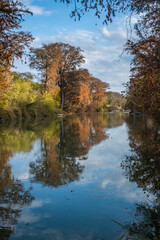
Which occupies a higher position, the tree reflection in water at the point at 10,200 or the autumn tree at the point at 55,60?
the autumn tree at the point at 55,60

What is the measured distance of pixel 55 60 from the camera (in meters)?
41.2

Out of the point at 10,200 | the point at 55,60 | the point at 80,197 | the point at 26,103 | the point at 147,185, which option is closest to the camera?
the point at 10,200

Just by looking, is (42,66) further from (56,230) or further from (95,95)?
(95,95)

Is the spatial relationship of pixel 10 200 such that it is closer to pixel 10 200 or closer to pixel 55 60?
pixel 10 200

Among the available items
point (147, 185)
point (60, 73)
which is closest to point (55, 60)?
point (60, 73)

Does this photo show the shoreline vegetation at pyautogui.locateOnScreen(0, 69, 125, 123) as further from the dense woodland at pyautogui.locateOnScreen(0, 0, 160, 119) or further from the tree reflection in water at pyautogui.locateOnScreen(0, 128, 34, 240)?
the tree reflection in water at pyautogui.locateOnScreen(0, 128, 34, 240)

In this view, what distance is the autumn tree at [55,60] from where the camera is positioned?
40.3 meters

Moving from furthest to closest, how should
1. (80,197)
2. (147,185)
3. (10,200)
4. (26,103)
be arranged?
(26,103)
(147,185)
(80,197)
(10,200)

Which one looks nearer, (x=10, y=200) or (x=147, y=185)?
(x=10, y=200)

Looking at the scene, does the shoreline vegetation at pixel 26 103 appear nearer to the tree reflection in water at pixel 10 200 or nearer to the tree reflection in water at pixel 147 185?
the tree reflection in water at pixel 147 185

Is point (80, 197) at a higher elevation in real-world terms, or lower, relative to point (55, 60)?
lower

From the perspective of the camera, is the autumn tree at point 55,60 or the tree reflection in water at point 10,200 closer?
the tree reflection in water at point 10,200

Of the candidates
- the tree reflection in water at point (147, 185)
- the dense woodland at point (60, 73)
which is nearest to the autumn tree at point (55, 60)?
the dense woodland at point (60, 73)

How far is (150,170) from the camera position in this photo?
6.61 meters
